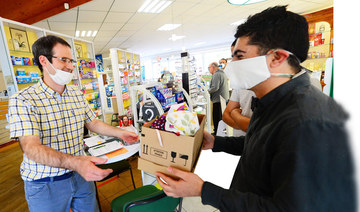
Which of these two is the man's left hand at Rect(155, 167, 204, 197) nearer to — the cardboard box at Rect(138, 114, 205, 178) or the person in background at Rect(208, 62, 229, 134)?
the cardboard box at Rect(138, 114, 205, 178)

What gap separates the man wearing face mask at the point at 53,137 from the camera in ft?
3.25

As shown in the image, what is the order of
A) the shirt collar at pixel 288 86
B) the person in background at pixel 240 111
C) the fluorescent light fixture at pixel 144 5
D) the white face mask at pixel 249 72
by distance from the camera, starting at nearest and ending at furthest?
the shirt collar at pixel 288 86, the white face mask at pixel 249 72, the person in background at pixel 240 111, the fluorescent light fixture at pixel 144 5

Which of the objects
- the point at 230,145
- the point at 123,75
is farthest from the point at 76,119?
the point at 123,75

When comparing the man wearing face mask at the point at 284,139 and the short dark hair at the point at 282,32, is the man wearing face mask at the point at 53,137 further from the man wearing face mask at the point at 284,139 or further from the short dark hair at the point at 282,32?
the short dark hair at the point at 282,32

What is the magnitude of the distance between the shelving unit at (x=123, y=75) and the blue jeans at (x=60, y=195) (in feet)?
11.2

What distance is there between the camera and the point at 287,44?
28.3 inches

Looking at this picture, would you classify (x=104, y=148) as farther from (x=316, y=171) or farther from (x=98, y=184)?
(x=316, y=171)

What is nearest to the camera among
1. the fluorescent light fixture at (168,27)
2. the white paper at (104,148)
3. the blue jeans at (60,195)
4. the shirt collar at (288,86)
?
the shirt collar at (288,86)

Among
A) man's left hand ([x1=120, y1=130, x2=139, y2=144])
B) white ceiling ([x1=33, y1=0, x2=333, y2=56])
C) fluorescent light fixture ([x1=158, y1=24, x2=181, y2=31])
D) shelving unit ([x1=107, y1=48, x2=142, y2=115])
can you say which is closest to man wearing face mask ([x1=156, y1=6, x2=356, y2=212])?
man's left hand ([x1=120, y1=130, x2=139, y2=144])

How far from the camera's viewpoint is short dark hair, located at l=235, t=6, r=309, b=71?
2.34ft

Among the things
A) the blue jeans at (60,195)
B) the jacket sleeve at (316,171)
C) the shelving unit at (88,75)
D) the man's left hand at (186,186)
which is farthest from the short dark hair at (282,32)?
the shelving unit at (88,75)

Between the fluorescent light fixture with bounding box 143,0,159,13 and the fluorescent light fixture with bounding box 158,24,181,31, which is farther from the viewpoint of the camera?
the fluorescent light fixture with bounding box 158,24,181,31

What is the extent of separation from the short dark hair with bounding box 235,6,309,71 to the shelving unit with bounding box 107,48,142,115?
171 inches

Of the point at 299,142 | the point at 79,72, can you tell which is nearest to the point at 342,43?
the point at 299,142
